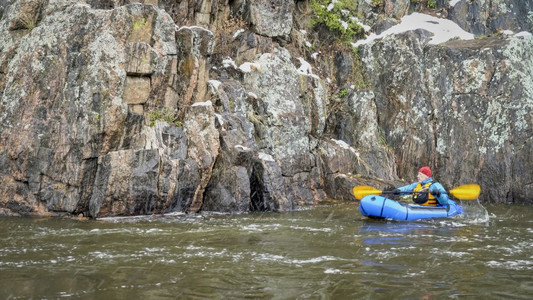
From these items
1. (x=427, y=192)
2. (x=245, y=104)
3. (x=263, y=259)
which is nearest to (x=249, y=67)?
(x=245, y=104)

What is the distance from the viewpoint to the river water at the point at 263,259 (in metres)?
4.93

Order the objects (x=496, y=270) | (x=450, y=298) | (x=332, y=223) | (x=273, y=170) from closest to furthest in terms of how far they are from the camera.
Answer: (x=450, y=298), (x=496, y=270), (x=332, y=223), (x=273, y=170)

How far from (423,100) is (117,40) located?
33.5ft

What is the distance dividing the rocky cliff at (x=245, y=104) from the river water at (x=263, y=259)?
1.46 m

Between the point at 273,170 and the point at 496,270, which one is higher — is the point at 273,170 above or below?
above

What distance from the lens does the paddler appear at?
11.2 m

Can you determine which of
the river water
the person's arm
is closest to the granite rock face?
the person's arm

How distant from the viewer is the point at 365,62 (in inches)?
720

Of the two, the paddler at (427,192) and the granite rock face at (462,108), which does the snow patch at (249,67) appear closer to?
the granite rock face at (462,108)

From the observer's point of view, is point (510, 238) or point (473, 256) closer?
point (473, 256)

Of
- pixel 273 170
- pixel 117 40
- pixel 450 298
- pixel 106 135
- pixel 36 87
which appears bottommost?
pixel 450 298

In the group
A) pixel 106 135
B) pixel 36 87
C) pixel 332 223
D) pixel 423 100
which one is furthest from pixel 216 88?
pixel 423 100

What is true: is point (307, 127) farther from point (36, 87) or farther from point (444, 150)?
point (36, 87)

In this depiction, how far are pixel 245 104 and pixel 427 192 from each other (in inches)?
221
